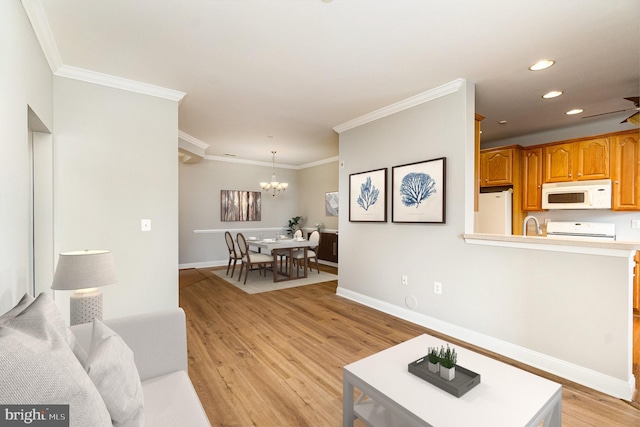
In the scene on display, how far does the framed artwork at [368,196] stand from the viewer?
3.74 meters

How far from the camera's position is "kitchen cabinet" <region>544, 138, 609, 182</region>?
12.3 feet

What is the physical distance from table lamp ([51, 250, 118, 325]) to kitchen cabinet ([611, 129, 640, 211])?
546cm

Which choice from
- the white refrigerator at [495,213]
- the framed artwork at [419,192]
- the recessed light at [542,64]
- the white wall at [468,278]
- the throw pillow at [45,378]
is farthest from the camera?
the white refrigerator at [495,213]

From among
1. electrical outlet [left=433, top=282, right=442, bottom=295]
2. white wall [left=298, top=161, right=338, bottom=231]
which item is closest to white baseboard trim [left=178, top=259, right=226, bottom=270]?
white wall [left=298, top=161, right=338, bottom=231]

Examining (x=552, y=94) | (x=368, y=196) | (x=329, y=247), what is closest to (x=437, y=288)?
Answer: (x=368, y=196)

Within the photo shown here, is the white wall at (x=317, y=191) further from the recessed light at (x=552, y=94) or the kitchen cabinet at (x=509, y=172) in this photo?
the recessed light at (x=552, y=94)

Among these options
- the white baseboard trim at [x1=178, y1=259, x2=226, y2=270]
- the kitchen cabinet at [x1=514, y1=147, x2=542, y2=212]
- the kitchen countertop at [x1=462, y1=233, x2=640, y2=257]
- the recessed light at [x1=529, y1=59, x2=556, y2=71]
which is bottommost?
the white baseboard trim at [x1=178, y1=259, x2=226, y2=270]

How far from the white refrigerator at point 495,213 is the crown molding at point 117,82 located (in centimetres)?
427

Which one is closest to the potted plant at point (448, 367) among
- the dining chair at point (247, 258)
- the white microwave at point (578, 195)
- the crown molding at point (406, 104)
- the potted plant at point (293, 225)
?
the crown molding at point (406, 104)

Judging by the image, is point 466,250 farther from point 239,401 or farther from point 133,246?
point 133,246

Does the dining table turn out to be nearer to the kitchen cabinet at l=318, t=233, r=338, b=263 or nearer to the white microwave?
the kitchen cabinet at l=318, t=233, r=338, b=263

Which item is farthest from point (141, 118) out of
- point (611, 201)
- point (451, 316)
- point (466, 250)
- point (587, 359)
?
point (611, 201)

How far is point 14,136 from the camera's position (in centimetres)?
160

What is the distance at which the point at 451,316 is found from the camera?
305cm
